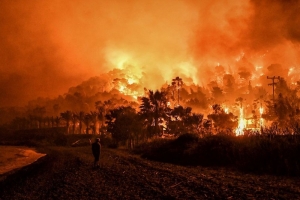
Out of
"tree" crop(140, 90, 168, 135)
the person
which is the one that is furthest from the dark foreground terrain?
"tree" crop(140, 90, 168, 135)

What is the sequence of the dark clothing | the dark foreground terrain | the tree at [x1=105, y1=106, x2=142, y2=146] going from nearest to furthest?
the dark foreground terrain < the dark clothing < the tree at [x1=105, y1=106, x2=142, y2=146]

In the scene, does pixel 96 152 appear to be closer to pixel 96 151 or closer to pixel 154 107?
pixel 96 151

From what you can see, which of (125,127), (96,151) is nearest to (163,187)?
(96,151)

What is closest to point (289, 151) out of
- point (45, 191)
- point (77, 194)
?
point (77, 194)

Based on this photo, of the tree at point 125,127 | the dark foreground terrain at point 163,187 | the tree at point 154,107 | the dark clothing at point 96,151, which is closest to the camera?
the dark foreground terrain at point 163,187

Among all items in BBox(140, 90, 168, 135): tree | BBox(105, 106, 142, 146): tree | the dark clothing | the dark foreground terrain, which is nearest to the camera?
the dark foreground terrain

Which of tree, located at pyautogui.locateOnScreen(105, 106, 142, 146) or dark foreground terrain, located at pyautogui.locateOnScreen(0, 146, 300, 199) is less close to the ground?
tree, located at pyautogui.locateOnScreen(105, 106, 142, 146)

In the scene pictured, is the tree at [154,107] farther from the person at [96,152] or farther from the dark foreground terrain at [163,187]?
the dark foreground terrain at [163,187]

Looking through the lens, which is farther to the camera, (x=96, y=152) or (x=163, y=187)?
(x=96, y=152)

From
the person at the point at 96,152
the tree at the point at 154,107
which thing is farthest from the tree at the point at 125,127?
the person at the point at 96,152

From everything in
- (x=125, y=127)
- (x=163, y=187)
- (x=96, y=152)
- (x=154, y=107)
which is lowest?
(x=163, y=187)

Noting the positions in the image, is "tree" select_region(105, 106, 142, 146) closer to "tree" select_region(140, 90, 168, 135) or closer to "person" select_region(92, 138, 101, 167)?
"tree" select_region(140, 90, 168, 135)

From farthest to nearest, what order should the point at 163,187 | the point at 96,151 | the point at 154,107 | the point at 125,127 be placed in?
1. the point at 154,107
2. the point at 125,127
3. the point at 96,151
4. the point at 163,187

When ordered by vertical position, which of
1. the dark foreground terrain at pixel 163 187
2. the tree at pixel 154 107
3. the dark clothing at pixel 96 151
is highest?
the tree at pixel 154 107
